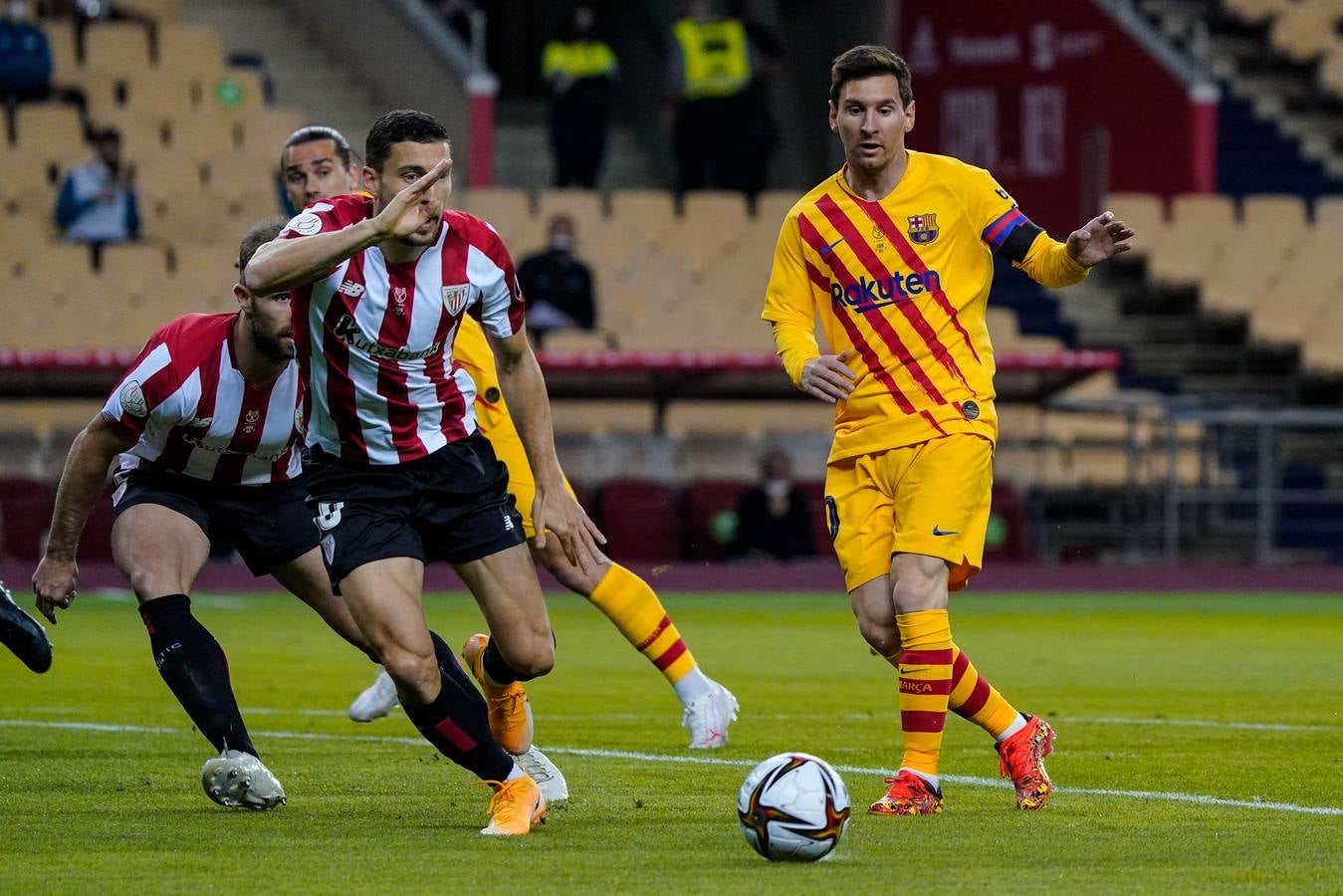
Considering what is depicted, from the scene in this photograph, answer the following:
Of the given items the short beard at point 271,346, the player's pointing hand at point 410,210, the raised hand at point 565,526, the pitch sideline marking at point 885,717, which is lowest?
the pitch sideline marking at point 885,717

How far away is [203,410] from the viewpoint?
711 centimetres

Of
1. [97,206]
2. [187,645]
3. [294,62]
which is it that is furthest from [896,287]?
[294,62]

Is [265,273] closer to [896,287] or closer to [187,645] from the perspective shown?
[187,645]

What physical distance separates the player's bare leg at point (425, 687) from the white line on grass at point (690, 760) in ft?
5.44

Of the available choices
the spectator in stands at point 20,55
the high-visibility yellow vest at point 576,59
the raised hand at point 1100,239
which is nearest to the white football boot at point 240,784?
the raised hand at point 1100,239

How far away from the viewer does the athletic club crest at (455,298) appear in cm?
632

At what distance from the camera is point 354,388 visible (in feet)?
20.7

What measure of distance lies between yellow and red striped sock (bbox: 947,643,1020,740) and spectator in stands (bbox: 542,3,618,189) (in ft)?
50.3

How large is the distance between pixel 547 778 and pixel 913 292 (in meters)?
1.82

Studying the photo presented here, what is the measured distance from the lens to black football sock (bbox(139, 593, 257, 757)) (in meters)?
6.91

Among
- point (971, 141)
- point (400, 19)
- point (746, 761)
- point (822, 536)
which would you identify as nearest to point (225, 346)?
point (746, 761)

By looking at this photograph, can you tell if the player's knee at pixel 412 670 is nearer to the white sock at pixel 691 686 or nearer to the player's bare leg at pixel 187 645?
the player's bare leg at pixel 187 645

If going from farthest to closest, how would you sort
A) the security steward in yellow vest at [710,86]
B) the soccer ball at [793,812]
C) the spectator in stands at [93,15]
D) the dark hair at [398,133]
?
the spectator in stands at [93,15]
the security steward in yellow vest at [710,86]
the dark hair at [398,133]
the soccer ball at [793,812]

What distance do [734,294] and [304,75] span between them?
5.83 meters
